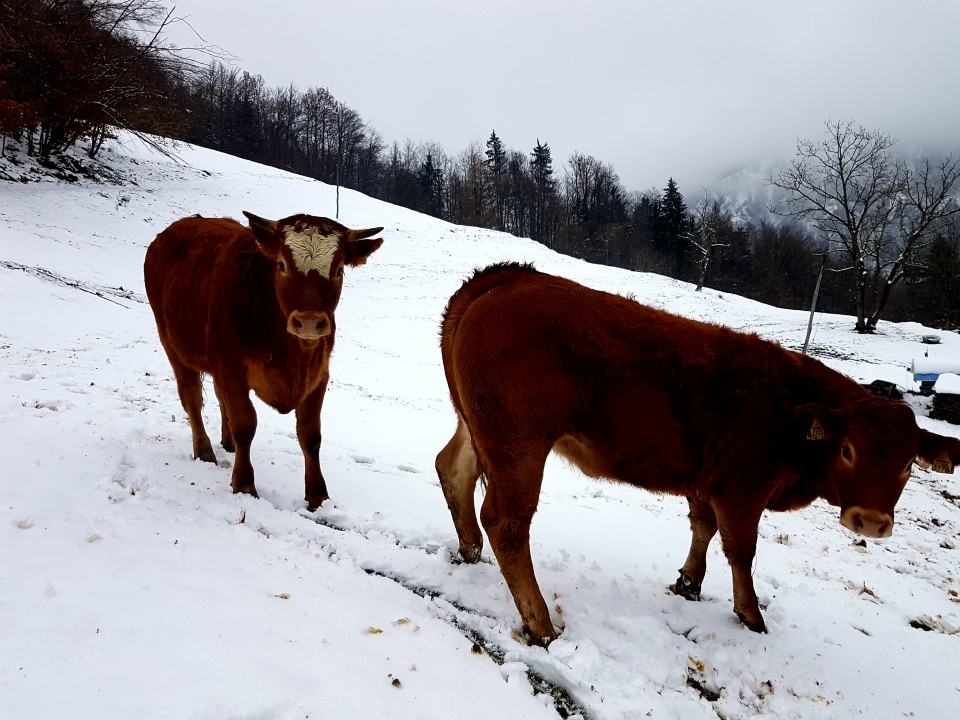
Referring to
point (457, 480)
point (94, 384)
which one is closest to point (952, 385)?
point (457, 480)

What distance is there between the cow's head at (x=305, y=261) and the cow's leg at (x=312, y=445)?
0.64 metres

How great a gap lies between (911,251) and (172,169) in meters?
44.0

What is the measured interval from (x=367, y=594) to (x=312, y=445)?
1818 millimetres

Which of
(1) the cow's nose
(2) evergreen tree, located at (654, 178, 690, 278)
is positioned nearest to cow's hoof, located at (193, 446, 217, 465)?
(1) the cow's nose

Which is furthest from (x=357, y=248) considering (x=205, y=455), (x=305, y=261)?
(x=205, y=455)

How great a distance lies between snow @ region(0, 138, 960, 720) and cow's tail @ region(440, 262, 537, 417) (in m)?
1.31

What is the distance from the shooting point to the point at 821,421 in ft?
10.1

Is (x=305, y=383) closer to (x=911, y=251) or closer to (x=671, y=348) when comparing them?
(x=671, y=348)

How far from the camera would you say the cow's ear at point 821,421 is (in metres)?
3.07

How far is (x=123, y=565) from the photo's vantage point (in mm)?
2529

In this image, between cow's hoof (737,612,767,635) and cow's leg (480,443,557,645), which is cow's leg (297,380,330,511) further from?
cow's hoof (737,612,767,635)

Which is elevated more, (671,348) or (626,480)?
(671,348)

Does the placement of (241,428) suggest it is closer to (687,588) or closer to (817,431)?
(687,588)

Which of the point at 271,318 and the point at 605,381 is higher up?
the point at 605,381
